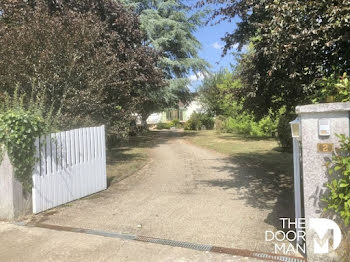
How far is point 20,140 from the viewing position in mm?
5195

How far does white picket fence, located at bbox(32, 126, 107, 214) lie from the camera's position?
5617 millimetres

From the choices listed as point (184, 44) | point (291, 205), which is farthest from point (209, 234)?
point (184, 44)

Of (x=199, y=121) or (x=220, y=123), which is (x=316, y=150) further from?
(x=199, y=121)

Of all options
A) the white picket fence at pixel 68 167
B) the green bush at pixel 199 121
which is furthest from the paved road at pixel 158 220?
the green bush at pixel 199 121

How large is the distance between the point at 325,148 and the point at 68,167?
4779 millimetres

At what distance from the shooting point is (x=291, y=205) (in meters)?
5.80

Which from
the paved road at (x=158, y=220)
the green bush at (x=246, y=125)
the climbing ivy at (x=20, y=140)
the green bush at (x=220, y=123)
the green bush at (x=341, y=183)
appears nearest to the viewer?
the green bush at (x=341, y=183)

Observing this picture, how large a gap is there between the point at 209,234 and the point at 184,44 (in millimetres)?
20532

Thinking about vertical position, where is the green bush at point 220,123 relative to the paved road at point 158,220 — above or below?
above

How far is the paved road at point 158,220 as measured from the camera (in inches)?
157

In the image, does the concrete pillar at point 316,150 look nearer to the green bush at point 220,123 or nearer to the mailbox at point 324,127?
the mailbox at point 324,127

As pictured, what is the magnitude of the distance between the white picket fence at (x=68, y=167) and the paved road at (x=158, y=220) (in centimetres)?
24

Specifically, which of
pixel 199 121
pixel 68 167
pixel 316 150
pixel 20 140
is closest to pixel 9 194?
pixel 20 140

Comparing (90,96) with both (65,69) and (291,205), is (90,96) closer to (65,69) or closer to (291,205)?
(65,69)
